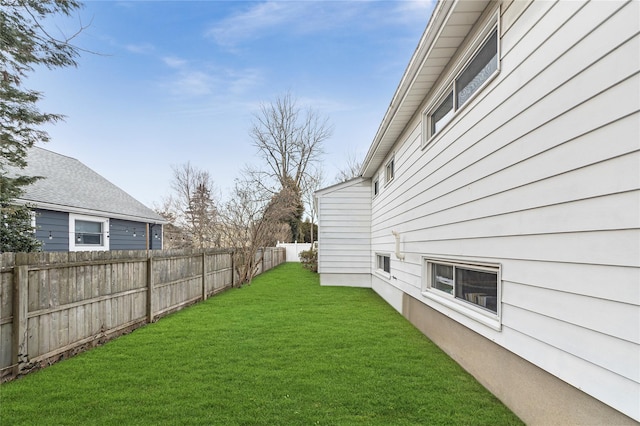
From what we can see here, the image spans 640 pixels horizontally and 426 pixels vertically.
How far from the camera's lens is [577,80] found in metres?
2.10

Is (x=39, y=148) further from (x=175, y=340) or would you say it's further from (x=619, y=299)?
(x=619, y=299)

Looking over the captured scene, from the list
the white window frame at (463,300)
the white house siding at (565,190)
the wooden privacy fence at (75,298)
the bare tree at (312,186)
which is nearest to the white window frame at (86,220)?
the wooden privacy fence at (75,298)

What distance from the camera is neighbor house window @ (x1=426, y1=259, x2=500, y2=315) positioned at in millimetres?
3368

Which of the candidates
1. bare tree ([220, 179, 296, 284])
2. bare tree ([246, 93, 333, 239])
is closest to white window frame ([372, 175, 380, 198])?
bare tree ([220, 179, 296, 284])

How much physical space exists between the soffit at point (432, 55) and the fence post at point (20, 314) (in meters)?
5.36

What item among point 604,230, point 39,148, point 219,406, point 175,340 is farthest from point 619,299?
point 39,148

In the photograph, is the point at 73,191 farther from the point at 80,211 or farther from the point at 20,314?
the point at 20,314

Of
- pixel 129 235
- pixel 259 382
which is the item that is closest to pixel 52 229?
pixel 129 235

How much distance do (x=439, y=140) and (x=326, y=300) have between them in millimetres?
5303

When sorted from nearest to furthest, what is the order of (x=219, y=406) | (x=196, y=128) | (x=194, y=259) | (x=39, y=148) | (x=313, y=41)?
(x=219, y=406)
(x=194, y=259)
(x=313, y=41)
(x=39, y=148)
(x=196, y=128)

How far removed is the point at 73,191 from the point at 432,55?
12623mm

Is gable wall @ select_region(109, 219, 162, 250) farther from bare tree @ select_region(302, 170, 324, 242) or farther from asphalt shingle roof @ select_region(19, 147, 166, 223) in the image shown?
bare tree @ select_region(302, 170, 324, 242)

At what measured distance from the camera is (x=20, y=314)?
3693mm

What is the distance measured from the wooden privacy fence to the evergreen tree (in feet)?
8.35
